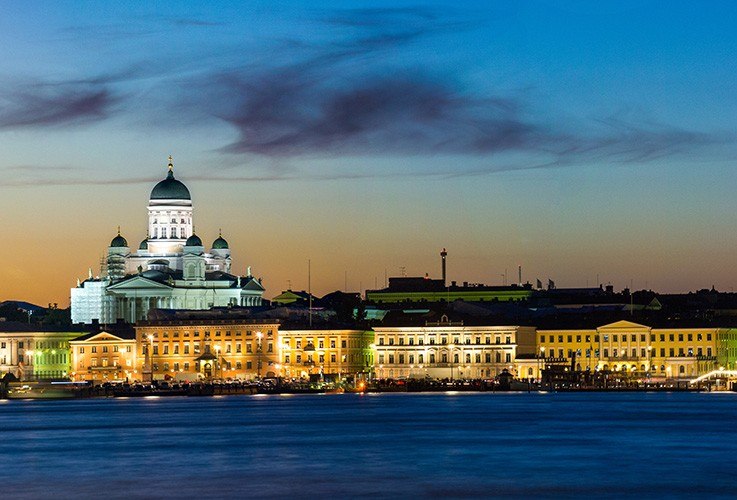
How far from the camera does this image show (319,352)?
7402 inches

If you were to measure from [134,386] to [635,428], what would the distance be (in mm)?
86206

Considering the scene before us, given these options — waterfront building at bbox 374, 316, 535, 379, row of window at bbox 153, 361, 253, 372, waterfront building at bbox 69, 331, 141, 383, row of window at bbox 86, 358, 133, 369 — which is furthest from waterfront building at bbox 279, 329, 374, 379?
row of window at bbox 86, 358, 133, 369

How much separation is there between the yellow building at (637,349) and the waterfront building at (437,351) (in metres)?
2.55

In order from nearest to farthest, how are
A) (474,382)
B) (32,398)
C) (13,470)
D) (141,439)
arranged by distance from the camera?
1. (13,470)
2. (141,439)
3. (32,398)
4. (474,382)

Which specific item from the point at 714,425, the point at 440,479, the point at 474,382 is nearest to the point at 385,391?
the point at 474,382

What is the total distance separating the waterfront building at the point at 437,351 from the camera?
188000mm

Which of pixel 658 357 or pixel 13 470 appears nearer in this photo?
pixel 13 470

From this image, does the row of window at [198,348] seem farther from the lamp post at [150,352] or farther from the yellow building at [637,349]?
the yellow building at [637,349]

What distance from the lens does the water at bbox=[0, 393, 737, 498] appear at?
198ft

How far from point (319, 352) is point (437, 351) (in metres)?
10.6

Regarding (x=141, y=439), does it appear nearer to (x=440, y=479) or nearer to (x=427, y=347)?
(x=440, y=479)

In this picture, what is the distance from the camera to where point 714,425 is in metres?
94.9

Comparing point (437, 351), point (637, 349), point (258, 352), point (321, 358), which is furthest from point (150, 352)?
point (637, 349)

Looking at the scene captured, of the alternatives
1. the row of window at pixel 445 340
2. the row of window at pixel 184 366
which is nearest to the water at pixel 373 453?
the row of window at pixel 445 340
